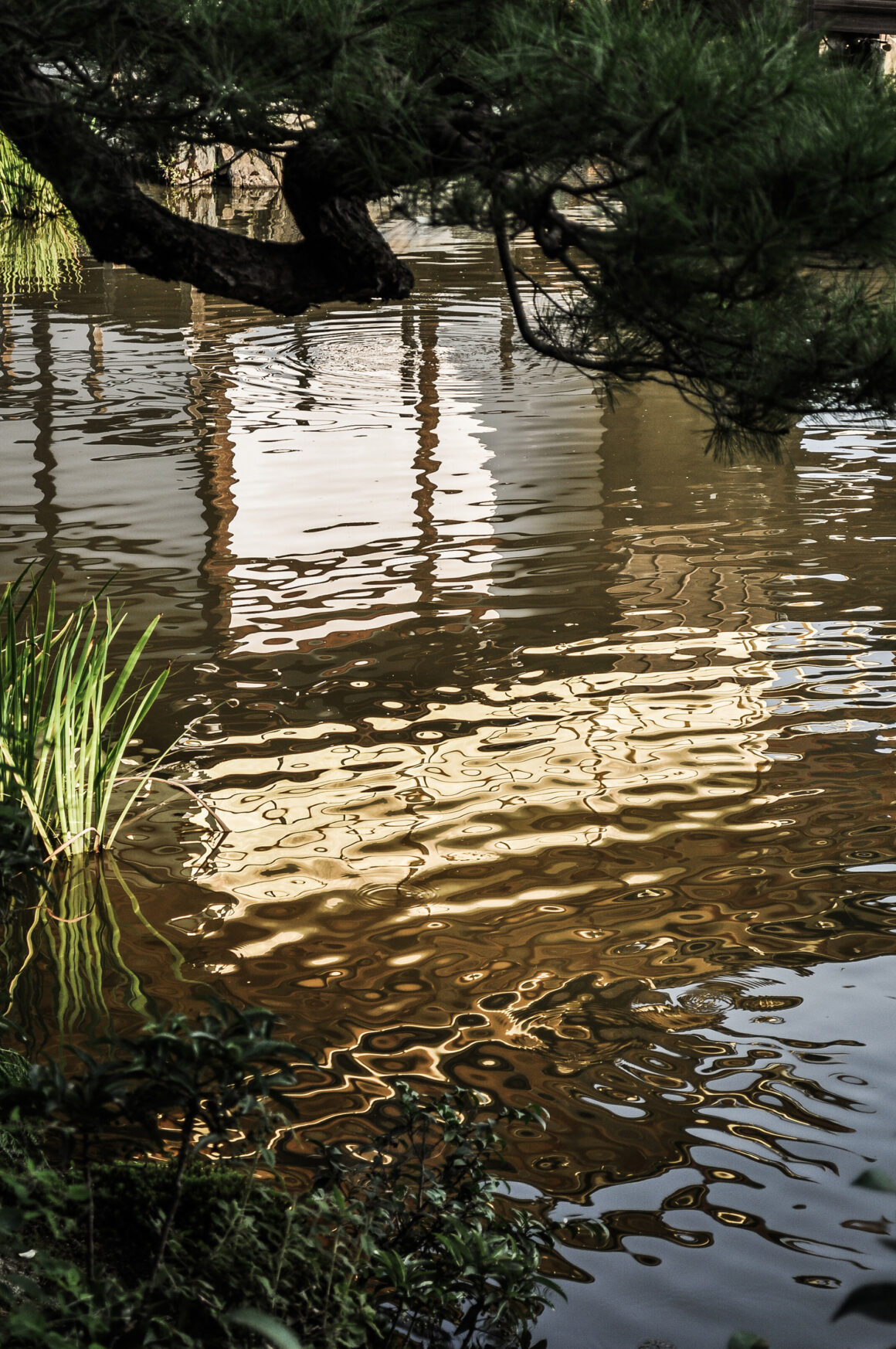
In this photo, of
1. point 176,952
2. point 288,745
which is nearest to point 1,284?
point 288,745

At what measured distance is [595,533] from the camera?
297 inches

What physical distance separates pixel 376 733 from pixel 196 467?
151 inches

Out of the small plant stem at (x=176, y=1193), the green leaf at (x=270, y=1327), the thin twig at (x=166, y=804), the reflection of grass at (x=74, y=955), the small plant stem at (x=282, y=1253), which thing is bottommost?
the reflection of grass at (x=74, y=955)

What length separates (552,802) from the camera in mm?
4652

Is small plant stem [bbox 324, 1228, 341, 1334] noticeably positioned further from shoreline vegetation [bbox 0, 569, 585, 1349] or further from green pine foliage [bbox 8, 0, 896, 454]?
green pine foliage [bbox 8, 0, 896, 454]

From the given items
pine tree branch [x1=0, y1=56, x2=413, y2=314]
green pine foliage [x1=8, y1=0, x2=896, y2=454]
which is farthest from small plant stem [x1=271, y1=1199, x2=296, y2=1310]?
pine tree branch [x1=0, y1=56, x2=413, y2=314]

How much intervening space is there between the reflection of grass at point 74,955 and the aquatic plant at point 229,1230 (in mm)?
727

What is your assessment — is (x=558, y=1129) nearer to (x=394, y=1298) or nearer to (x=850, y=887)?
(x=394, y=1298)

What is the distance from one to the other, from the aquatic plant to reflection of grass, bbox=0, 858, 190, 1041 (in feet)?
2.39

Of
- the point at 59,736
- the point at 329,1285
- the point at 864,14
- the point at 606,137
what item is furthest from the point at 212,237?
the point at 864,14

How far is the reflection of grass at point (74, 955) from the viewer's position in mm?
3516

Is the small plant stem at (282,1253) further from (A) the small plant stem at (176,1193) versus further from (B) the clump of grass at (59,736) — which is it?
(B) the clump of grass at (59,736)

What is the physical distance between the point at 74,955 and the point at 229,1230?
1.74 m

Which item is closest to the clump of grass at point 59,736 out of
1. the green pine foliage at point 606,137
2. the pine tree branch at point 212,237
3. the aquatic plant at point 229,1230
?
the pine tree branch at point 212,237
